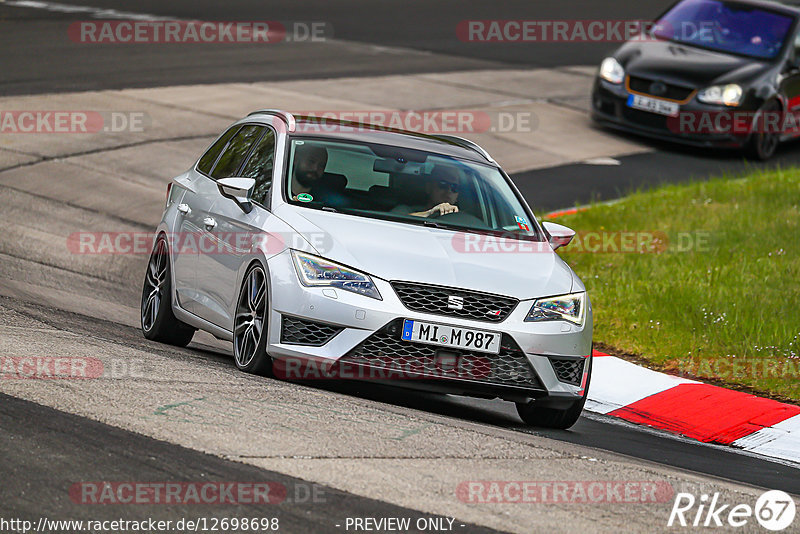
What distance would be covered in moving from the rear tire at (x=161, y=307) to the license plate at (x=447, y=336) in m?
2.48

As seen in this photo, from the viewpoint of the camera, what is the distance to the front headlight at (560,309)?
24.9ft

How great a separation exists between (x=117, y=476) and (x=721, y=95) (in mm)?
14960

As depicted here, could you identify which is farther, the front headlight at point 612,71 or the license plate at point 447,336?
Answer: the front headlight at point 612,71

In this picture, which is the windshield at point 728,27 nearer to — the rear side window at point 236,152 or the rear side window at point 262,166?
the rear side window at point 236,152

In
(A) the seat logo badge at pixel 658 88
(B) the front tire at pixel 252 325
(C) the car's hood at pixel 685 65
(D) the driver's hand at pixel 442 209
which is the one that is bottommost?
(A) the seat logo badge at pixel 658 88

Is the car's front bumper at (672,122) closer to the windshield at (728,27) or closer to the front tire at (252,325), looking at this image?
the windshield at (728,27)

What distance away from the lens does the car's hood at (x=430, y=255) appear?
7.39 metres

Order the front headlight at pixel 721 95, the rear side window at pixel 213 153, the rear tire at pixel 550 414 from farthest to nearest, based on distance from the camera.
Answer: the front headlight at pixel 721 95 → the rear side window at pixel 213 153 → the rear tire at pixel 550 414

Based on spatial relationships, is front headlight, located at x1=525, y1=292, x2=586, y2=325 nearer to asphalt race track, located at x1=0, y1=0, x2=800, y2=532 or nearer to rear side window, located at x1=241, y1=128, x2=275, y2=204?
asphalt race track, located at x1=0, y1=0, x2=800, y2=532

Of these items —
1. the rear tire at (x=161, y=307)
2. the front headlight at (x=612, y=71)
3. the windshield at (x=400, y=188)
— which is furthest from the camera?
the front headlight at (x=612, y=71)

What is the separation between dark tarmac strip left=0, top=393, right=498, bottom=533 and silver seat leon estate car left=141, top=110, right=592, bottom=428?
1.73m

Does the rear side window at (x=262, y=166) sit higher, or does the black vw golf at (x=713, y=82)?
the rear side window at (x=262, y=166)

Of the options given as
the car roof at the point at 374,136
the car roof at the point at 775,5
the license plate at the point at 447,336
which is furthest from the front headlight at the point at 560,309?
the car roof at the point at 775,5

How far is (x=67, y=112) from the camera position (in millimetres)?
17312
